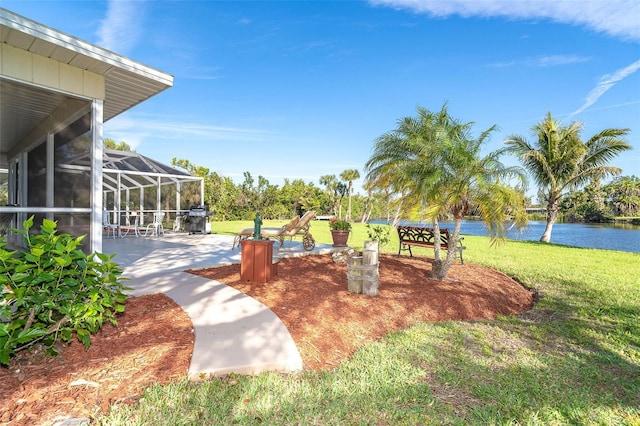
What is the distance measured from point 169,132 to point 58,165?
Answer: 24580mm

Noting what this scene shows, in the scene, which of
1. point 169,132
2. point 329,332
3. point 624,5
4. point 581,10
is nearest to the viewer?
point 329,332

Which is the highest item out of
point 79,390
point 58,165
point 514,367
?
point 58,165

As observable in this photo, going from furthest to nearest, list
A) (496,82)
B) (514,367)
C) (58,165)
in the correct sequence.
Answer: (496,82)
(58,165)
(514,367)

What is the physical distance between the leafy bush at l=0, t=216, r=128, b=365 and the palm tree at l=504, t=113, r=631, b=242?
17856 mm

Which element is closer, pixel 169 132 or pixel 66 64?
pixel 66 64

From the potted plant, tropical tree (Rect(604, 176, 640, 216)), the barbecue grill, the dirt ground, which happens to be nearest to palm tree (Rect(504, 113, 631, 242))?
the potted plant

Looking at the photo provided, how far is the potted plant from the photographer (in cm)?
891

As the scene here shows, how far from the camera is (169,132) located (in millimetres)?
26906

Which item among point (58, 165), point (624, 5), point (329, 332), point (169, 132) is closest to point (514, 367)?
point (329, 332)

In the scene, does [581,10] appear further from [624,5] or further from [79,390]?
[79,390]

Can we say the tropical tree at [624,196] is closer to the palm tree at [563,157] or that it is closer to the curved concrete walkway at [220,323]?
the palm tree at [563,157]

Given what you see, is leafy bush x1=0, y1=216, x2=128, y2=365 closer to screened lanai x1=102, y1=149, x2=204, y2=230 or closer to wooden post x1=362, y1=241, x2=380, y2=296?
wooden post x1=362, y1=241, x2=380, y2=296

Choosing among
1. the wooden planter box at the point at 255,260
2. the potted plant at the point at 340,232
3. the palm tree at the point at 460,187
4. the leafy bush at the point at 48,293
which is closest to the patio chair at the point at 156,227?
the potted plant at the point at 340,232

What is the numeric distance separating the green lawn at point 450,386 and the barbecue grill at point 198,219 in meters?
10.5
